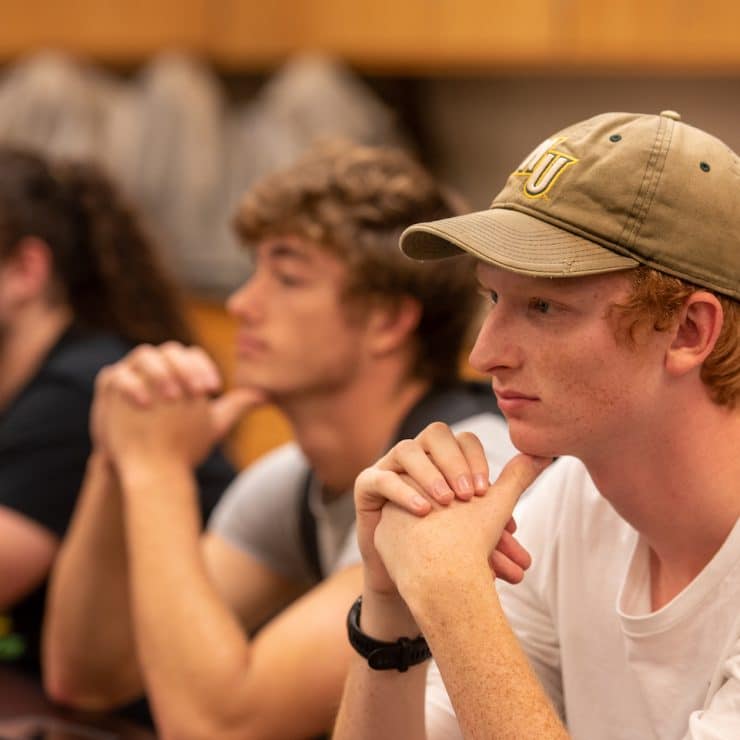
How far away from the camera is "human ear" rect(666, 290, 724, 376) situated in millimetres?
988

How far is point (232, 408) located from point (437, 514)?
74 cm

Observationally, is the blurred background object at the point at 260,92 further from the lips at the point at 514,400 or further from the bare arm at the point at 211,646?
the lips at the point at 514,400

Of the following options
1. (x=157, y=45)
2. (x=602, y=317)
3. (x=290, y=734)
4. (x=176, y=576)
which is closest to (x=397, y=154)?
(x=176, y=576)

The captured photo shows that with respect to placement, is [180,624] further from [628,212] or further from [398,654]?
[628,212]

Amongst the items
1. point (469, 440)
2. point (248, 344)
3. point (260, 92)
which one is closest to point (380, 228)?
point (248, 344)

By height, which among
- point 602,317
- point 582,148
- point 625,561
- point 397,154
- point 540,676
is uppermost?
point 582,148

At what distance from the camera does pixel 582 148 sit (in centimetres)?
101

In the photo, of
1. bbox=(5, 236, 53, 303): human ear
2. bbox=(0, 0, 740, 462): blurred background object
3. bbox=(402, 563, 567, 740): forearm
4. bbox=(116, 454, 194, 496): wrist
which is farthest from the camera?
bbox=(0, 0, 740, 462): blurred background object

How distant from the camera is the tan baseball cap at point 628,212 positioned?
974 millimetres

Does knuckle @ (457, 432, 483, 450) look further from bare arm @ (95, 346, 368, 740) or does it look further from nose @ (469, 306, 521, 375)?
bare arm @ (95, 346, 368, 740)

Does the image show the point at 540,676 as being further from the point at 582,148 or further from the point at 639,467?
the point at 582,148

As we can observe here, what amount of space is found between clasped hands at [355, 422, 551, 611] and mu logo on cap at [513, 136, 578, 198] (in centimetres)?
21

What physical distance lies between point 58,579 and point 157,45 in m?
2.71

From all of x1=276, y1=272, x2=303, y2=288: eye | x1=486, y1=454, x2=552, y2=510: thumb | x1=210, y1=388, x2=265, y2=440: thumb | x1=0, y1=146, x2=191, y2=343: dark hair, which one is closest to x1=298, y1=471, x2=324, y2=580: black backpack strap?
x1=210, y1=388, x2=265, y2=440: thumb
